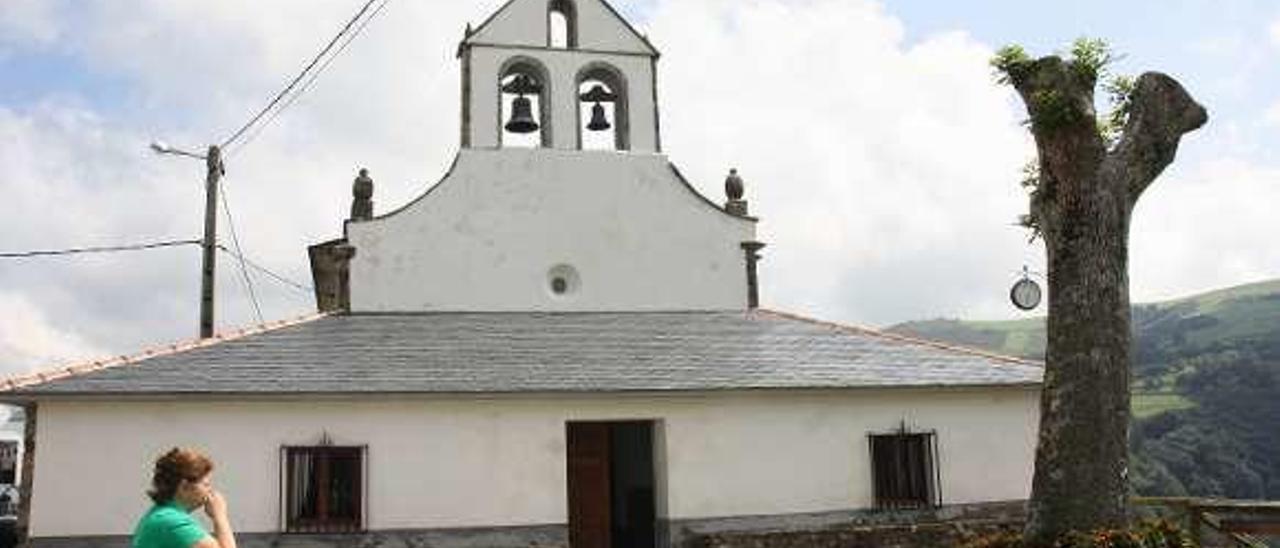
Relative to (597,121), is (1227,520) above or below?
below

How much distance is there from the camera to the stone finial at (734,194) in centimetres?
2014

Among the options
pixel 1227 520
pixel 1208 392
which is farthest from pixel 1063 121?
pixel 1208 392

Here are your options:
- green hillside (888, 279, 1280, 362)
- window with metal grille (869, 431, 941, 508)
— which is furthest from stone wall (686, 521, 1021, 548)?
green hillside (888, 279, 1280, 362)

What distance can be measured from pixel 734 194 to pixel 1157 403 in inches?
2840

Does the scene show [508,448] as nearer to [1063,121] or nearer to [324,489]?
[324,489]

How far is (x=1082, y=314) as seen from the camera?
32.8ft

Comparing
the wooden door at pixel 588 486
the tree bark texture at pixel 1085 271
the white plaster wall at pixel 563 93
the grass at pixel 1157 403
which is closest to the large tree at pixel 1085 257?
the tree bark texture at pixel 1085 271

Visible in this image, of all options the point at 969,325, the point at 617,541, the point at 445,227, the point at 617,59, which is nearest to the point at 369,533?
the point at 617,541

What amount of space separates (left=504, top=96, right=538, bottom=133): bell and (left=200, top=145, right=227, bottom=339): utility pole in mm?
5323

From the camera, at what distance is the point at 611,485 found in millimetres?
17625

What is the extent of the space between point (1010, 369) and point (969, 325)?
14117 cm

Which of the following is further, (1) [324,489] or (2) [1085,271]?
(1) [324,489]

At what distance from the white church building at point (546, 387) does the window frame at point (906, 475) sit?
0.03 meters

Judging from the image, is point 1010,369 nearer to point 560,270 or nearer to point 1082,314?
point 560,270
